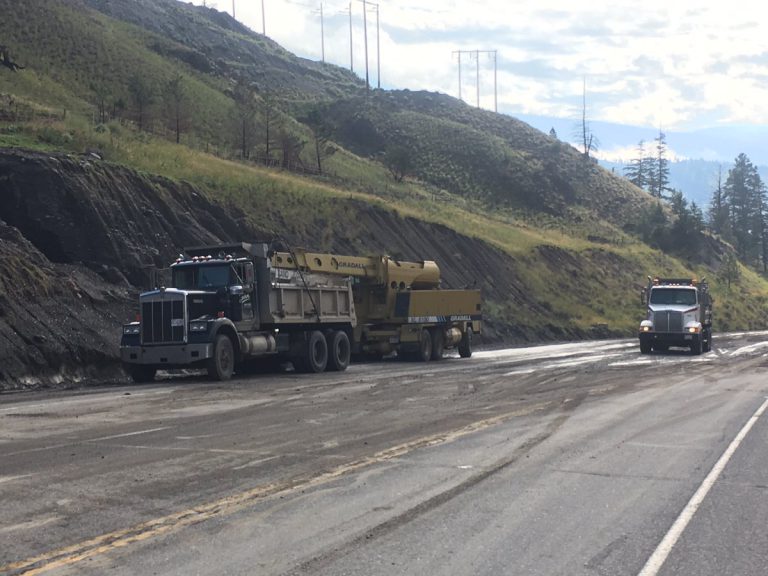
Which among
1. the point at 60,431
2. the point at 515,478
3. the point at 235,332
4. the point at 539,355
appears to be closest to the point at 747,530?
the point at 515,478

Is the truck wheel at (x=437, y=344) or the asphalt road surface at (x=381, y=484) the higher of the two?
the truck wheel at (x=437, y=344)

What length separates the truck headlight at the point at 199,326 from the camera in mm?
22281

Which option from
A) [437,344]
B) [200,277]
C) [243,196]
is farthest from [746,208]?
[200,277]

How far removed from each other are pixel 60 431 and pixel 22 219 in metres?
18.7

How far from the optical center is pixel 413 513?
27.9 ft

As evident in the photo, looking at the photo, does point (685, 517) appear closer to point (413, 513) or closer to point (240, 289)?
point (413, 513)

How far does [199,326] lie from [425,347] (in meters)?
11.6

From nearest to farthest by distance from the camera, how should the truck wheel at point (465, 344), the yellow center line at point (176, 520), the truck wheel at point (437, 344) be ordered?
1. the yellow center line at point (176, 520)
2. the truck wheel at point (437, 344)
3. the truck wheel at point (465, 344)

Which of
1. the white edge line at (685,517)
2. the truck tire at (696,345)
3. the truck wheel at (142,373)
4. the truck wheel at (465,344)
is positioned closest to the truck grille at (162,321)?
the truck wheel at (142,373)

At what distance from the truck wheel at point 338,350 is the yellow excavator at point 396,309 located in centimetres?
208

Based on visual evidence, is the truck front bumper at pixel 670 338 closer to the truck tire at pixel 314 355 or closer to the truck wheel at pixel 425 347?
the truck wheel at pixel 425 347

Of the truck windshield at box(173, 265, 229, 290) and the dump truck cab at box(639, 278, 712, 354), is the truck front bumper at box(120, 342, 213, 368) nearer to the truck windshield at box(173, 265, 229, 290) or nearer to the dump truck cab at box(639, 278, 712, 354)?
the truck windshield at box(173, 265, 229, 290)

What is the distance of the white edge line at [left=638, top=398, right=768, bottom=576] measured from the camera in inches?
277

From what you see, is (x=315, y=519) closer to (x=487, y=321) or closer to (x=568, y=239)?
(x=487, y=321)
